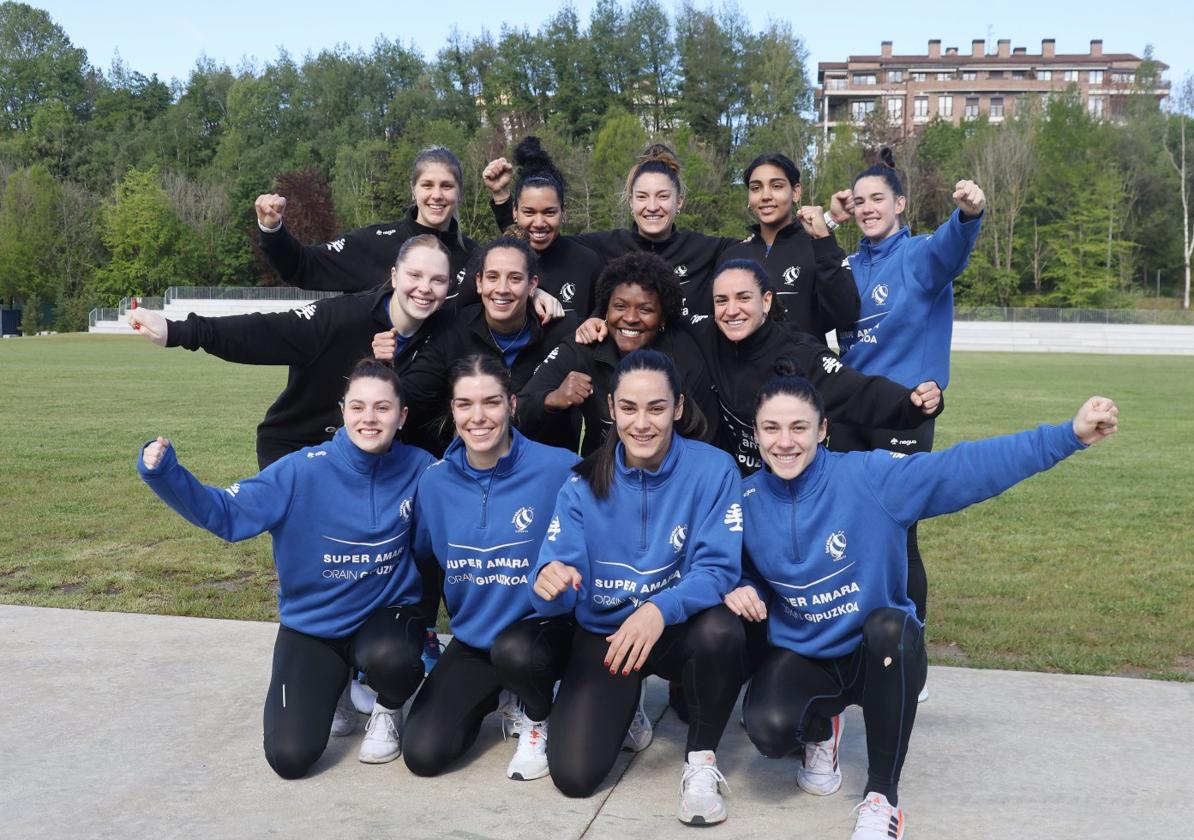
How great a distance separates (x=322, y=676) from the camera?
13.5 feet

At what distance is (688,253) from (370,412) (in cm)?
184

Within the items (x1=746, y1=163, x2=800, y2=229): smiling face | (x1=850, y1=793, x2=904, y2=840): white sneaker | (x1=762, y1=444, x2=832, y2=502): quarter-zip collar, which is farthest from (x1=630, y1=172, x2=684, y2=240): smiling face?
(x1=850, y1=793, x2=904, y2=840): white sneaker

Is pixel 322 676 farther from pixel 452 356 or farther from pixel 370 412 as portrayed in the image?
pixel 452 356

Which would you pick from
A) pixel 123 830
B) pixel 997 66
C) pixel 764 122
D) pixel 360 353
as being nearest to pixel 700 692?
pixel 123 830

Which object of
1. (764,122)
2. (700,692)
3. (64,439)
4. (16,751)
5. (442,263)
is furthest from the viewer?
(764,122)

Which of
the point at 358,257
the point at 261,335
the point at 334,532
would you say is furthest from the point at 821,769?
the point at 358,257

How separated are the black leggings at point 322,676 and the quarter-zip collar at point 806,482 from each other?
1485 mm

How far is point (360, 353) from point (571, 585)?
1735mm

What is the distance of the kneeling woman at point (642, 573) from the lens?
3.68m

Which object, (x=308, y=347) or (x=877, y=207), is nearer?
(x=308, y=347)

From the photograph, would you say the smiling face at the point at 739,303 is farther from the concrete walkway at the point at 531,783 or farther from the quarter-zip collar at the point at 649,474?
the concrete walkway at the point at 531,783

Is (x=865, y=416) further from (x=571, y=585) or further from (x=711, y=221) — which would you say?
(x=711, y=221)

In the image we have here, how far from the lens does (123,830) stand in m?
3.35

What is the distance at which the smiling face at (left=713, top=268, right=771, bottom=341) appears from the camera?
423cm
